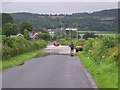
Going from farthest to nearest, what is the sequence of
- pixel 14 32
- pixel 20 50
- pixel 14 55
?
pixel 14 32 → pixel 20 50 → pixel 14 55

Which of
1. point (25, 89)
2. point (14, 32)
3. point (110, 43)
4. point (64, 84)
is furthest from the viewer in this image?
point (14, 32)

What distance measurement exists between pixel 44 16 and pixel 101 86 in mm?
166346

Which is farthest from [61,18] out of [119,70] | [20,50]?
[119,70]

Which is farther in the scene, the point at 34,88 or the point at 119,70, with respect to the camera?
the point at 119,70

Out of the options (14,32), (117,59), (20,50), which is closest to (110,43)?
(117,59)

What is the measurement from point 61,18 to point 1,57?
480 feet

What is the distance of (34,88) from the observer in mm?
13477

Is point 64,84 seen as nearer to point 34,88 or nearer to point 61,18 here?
point 34,88

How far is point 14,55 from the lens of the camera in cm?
3428

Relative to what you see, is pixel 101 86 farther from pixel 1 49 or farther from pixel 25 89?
pixel 1 49

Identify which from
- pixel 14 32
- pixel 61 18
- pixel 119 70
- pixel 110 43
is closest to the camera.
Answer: pixel 119 70

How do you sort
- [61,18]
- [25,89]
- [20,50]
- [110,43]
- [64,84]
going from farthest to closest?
[61,18] < [20,50] < [110,43] < [64,84] < [25,89]

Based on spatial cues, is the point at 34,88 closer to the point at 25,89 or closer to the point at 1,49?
the point at 25,89

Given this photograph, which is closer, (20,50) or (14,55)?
(14,55)
